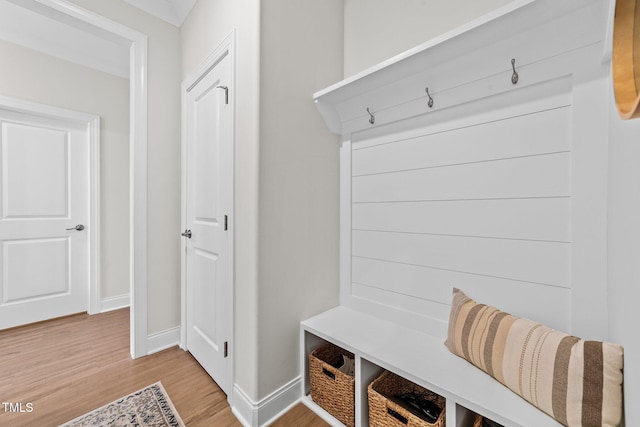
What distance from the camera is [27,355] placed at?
2066 millimetres

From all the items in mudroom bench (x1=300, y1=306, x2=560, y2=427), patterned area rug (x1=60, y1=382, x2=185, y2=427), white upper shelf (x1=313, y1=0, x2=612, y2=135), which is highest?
white upper shelf (x1=313, y1=0, x2=612, y2=135)

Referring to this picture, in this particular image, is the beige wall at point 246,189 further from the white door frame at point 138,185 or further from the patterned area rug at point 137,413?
the white door frame at point 138,185

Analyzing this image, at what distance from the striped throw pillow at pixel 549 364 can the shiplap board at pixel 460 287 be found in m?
0.10

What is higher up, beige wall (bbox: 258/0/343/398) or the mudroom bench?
beige wall (bbox: 258/0/343/398)

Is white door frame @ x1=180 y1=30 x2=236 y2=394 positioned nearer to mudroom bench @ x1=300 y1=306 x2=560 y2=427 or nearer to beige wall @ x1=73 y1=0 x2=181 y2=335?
beige wall @ x1=73 y1=0 x2=181 y2=335

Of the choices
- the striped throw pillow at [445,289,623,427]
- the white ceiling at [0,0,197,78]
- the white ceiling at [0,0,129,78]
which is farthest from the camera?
the white ceiling at [0,0,129,78]

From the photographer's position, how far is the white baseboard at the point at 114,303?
293 centimetres

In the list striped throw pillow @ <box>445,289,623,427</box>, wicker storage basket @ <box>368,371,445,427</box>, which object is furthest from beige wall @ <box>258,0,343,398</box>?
striped throw pillow @ <box>445,289,623,427</box>

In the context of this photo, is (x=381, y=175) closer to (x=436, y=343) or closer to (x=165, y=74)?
(x=436, y=343)

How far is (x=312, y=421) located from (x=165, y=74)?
100 inches

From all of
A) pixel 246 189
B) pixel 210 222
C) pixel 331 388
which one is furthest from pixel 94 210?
pixel 331 388

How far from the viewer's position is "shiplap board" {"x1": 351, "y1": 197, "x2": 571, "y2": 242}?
3.49ft


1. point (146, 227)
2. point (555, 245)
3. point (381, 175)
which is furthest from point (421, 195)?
point (146, 227)

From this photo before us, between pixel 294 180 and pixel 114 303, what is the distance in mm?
2808
